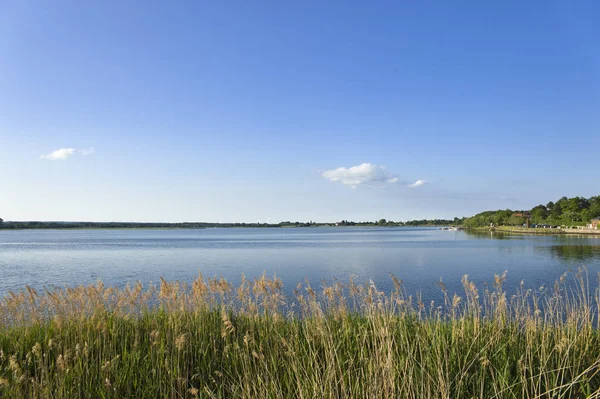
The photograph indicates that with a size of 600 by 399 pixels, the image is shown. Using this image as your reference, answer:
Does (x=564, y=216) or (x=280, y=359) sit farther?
(x=564, y=216)

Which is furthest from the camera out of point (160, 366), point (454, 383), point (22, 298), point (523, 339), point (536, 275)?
point (536, 275)

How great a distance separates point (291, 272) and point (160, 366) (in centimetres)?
2128

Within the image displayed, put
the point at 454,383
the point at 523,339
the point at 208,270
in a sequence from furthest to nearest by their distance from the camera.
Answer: the point at 208,270, the point at 523,339, the point at 454,383

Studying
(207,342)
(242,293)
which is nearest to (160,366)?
(207,342)

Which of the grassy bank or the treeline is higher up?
the treeline

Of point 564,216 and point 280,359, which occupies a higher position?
point 564,216

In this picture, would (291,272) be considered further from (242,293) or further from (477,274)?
(242,293)

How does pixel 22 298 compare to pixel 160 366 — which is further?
pixel 22 298

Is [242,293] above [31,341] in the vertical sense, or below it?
above

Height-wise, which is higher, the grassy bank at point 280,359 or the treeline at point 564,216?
the treeline at point 564,216

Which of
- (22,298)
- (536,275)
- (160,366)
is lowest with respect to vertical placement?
(536,275)

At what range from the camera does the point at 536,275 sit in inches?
1010

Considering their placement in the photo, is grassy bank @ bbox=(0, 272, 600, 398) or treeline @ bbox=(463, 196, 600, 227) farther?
treeline @ bbox=(463, 196, 600, 227)

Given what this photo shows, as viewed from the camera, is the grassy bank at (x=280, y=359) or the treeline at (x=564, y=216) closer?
the grassy bank at (x=280, y=359)
